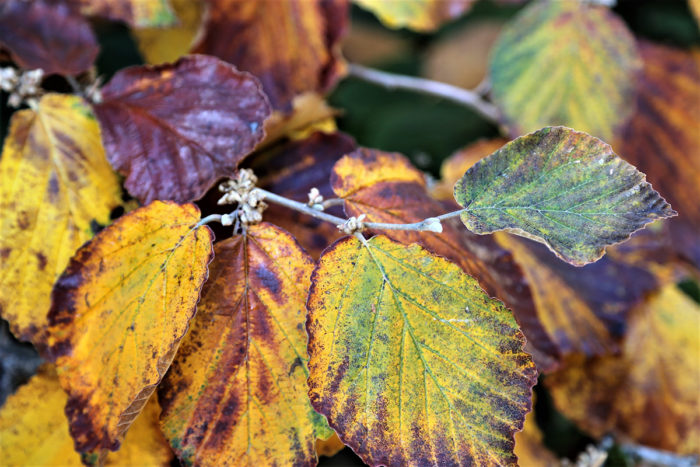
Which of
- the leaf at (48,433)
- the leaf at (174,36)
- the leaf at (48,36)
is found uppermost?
the leaf at (48,36)

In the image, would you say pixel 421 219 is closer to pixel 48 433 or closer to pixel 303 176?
pixel 303 176

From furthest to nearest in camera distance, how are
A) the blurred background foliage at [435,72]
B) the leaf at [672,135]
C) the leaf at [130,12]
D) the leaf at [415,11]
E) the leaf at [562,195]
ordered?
1. the blurred background foliage at [435,72]
2. the leaf at [672,135]
3. the leaf at [415,11]
4. the leaf at [130,12]
5. the leaf at [562,195]

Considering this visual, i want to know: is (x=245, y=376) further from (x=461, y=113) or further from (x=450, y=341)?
(x=461, y=113)

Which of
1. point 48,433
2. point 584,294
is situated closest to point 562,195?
point 584,294

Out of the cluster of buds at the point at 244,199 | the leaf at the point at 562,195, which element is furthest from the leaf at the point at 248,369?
the leaf at the point at 562,195

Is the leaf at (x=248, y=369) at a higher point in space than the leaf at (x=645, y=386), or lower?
higher

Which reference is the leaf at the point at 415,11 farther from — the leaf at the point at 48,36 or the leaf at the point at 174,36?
the leaf at the point at 48,36
